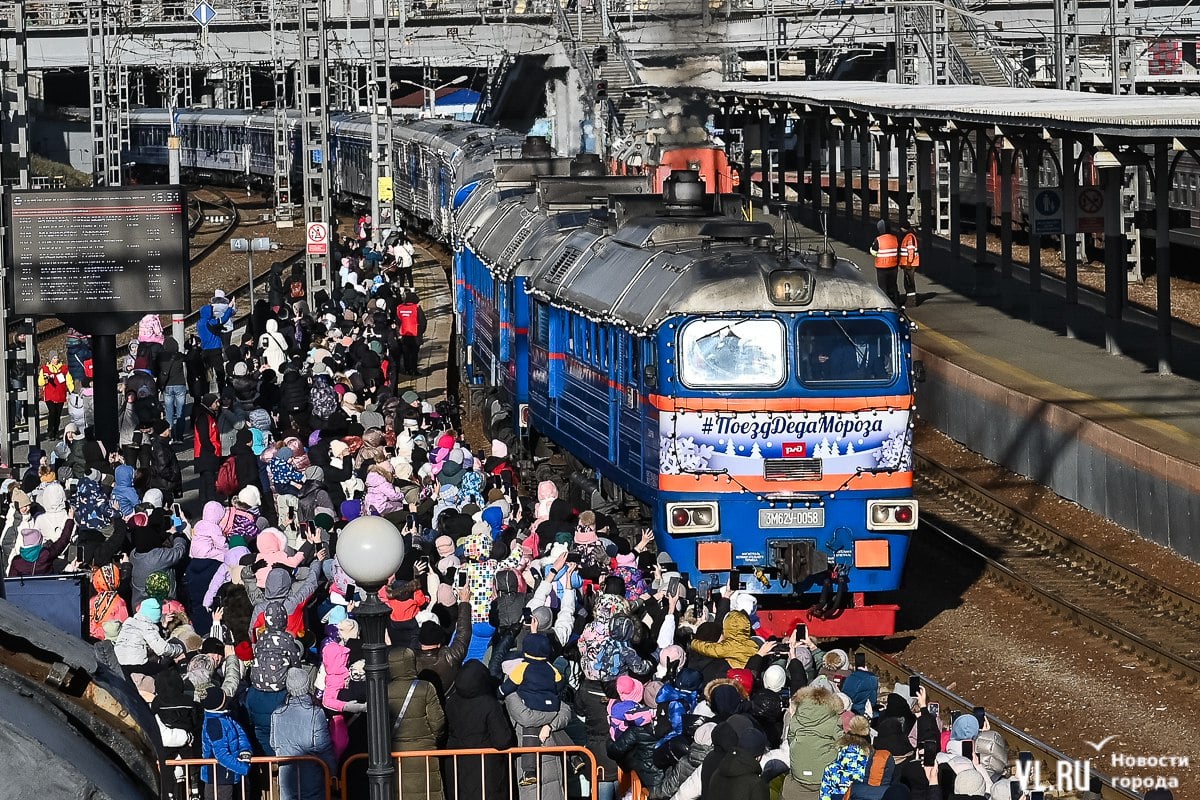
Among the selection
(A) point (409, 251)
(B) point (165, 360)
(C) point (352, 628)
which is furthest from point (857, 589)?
(A) point (409, 251)

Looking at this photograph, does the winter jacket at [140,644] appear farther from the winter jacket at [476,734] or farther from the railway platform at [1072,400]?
the railway platform at [1072,400]

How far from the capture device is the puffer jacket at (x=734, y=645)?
489 inches

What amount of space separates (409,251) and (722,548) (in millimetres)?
20634

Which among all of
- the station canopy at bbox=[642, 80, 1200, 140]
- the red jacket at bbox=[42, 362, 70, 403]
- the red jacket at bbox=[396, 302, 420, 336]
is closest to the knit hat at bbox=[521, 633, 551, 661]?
the station canopy at bbox=[642, 80, 1200, 140]

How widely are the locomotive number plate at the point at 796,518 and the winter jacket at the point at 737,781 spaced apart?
581 cm

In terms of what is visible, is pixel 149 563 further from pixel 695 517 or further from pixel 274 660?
pixel 695 517

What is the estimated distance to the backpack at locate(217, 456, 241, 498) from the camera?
18.2 metres

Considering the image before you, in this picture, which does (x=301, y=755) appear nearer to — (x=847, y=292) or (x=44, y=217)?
(x=847, y=292)

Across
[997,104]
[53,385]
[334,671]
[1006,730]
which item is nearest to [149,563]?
[334,671]

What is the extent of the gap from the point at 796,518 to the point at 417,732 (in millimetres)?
5174

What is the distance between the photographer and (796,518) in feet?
48.6

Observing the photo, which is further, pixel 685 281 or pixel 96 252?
pixel 96 252

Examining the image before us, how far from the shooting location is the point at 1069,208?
91.7 feet

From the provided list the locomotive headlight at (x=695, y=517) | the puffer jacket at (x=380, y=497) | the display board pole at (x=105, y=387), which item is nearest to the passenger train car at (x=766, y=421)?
the locomotive headlight at (x=695, y=517)
